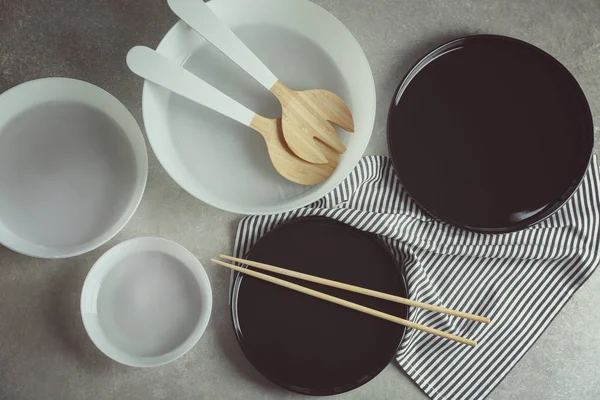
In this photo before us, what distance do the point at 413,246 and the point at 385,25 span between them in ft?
1.14

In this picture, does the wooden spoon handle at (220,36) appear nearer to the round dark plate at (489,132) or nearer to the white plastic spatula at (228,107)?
the white plastic spatula at (228,107)

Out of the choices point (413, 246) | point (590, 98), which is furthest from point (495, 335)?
point (590, 98)

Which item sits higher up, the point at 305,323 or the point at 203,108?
the point at 203,108

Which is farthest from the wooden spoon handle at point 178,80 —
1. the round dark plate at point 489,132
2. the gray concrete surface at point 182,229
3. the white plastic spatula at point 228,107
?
the round dark plate at point 489,132

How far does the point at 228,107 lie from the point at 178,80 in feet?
0.24

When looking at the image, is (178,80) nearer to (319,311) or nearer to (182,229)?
(182,229)

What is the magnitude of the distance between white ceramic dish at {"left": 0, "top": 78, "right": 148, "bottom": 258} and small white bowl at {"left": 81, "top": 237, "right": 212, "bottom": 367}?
0.07 metres

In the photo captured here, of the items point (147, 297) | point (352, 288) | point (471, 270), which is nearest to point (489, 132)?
point (471, 270)

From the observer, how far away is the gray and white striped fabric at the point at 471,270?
0.90 meters

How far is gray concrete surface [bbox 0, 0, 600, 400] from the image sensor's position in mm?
898

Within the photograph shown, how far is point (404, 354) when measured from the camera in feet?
2.98

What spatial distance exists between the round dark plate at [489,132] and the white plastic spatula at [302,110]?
0.29 ft

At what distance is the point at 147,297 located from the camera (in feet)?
2.91

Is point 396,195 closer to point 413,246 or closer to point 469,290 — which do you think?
point 413,246
